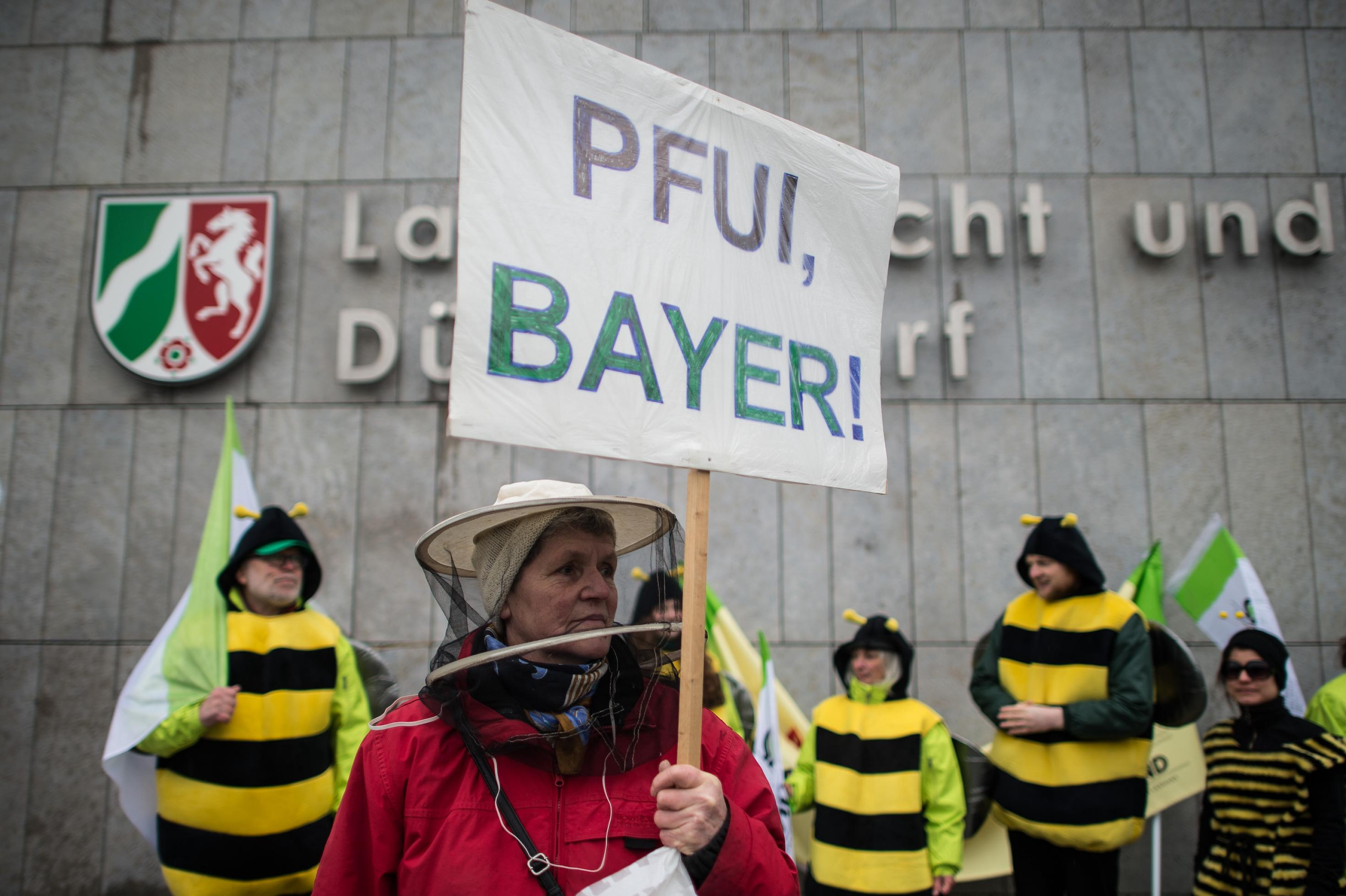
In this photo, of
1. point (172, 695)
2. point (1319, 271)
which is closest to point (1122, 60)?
point (1319, 271)

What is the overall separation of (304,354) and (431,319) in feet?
3.08

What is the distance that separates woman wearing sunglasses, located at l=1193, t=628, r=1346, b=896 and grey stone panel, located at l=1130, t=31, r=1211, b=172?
403 cm

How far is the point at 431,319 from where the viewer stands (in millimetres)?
6301

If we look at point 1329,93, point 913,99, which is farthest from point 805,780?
point 1329,93

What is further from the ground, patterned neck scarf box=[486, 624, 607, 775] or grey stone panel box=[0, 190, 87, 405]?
grey stone panel box=[0, 190, 87, 405]

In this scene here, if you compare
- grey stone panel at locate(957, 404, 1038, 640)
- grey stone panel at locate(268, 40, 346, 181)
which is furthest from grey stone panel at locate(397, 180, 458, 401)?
grey stone panel at locate(957, 404, 1038, 640)

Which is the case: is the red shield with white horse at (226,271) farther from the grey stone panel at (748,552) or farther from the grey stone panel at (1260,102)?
the grey stone panel at (1260,102)

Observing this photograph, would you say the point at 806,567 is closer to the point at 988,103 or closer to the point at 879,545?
the point at 879,545

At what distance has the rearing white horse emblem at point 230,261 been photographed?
6262 millimetres

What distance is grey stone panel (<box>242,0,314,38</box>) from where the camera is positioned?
670cm

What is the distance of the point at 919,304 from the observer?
248 inches

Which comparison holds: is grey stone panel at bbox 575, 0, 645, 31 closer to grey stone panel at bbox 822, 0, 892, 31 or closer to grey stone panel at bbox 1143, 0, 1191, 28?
grey stone panel at bbox 822, 0, 892, 31

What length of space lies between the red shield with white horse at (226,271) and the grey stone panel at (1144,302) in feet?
19.6

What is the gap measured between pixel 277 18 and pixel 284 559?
4.78 meters
